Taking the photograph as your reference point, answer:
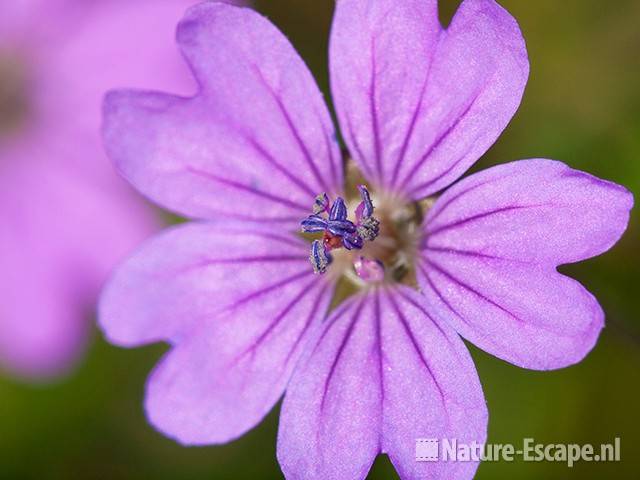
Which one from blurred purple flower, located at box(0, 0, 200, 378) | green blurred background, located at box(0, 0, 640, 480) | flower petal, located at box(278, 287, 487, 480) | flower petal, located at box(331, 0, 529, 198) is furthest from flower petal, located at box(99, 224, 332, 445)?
blurred purple flower, located at box(0, 0, 200, 378)

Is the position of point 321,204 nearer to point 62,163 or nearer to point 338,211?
point 338,211

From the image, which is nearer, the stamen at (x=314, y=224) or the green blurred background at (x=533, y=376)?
the stamen at (x=314, y=224)

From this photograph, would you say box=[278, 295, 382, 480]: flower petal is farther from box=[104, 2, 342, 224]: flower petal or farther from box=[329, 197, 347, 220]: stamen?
box=[104, 2, 342, 224]: flower petal

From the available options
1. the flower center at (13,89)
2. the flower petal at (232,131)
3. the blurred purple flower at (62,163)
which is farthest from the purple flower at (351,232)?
the flower center at (13,89)

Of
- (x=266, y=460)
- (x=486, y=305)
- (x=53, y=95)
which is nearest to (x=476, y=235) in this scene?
(x=486, y=305)

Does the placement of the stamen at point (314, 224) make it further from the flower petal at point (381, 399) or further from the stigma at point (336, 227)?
the flower petal at point (381, 399)

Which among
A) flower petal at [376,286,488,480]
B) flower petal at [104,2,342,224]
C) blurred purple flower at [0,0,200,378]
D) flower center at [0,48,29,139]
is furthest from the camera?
flower center at [0,48,29,139]
